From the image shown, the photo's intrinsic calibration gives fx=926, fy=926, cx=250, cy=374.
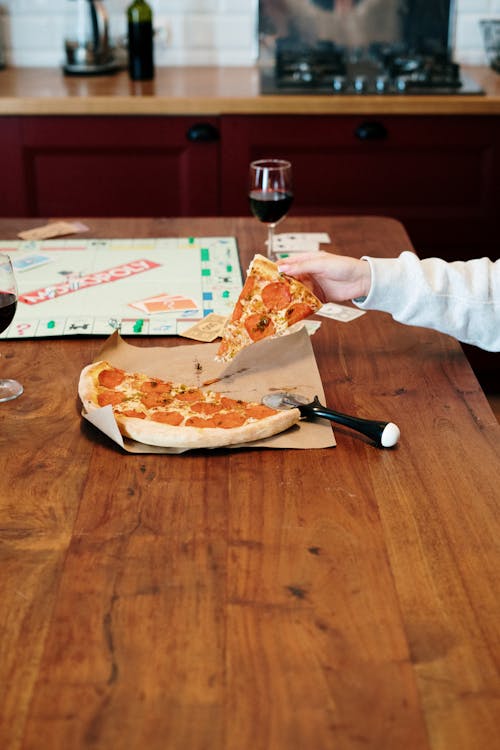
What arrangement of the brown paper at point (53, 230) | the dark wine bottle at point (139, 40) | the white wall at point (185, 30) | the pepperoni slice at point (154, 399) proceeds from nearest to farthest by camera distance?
1. the pepperoni slice at point (154, 399)
2. the brown paper at point (53, 230)
3. the dark wine bottle at point (139, 40)
4. the white wall at point (185, 30)

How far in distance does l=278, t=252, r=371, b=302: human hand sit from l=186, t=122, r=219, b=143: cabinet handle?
158 cm

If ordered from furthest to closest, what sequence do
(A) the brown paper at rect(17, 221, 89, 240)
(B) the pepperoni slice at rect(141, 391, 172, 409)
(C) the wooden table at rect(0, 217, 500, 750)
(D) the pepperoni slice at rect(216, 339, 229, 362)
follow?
(A) the brown paper at rect(17, 221, 89, 240)
(D) the pepperoni slice at rect(216, 339, 229, 362)
(B) the pepperoni slice at rect(141, 391, 172, 409)
(C) the wooden table at rect(0, 217, 500, 750)

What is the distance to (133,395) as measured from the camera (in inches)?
55.2

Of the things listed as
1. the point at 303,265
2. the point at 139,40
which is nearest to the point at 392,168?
the point at 139,40

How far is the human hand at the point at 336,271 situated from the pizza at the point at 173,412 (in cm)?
32

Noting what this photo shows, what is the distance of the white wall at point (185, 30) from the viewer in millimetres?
3619

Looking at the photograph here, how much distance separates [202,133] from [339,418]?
6.49 ft

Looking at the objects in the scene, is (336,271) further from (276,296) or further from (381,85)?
(381,85)

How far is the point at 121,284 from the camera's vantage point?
1.89 m

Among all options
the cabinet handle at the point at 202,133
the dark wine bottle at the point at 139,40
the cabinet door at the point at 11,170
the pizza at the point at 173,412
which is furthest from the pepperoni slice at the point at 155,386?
the dark wine bottle at the point at 139,40

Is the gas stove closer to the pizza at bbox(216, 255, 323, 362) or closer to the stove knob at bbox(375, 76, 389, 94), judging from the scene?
the stove knob at bbox(375, 76, 389, 94)

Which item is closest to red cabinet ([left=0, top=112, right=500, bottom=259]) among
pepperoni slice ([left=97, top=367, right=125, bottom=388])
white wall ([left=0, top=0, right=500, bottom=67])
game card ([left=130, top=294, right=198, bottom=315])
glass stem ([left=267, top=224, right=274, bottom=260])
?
white wall ([left=0, top=0, right=500, bottom=67])

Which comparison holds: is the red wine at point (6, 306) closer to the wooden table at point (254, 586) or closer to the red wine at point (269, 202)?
the wooden table at point (254, 586)

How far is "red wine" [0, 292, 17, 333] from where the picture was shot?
140cm
